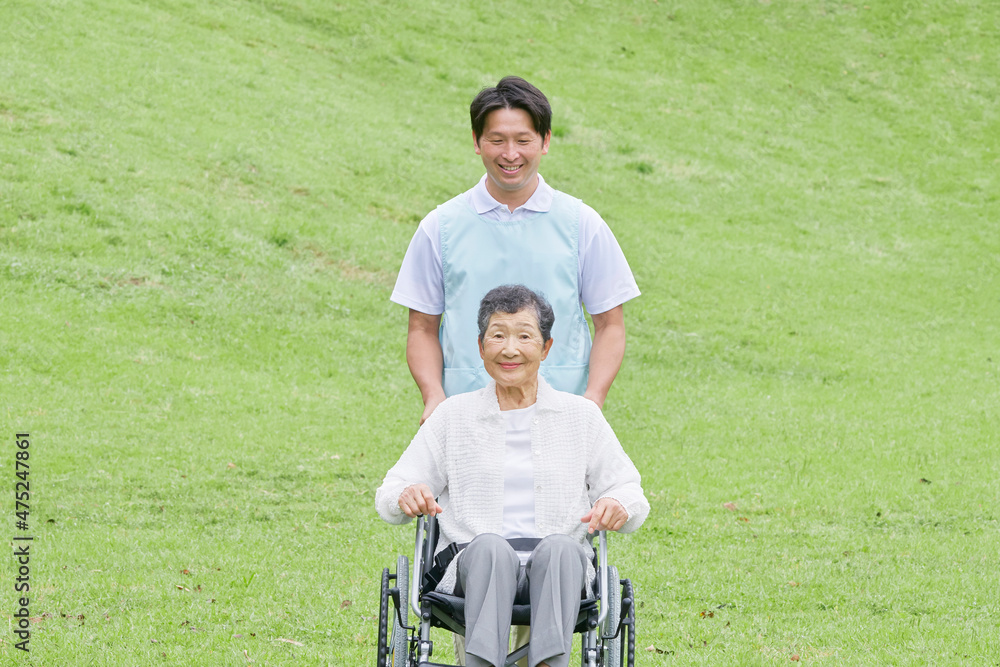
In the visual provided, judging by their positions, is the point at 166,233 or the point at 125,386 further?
the point at 166,233

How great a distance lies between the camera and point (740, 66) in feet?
71.4

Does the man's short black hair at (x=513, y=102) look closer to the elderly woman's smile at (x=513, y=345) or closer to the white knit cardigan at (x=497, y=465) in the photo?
the elderly woman's smile at (x=513, y=345)

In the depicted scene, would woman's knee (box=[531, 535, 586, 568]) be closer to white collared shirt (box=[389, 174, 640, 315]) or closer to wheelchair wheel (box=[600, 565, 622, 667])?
wheelchair wheel (box=[600, 565, 622, 667])

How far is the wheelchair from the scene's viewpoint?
3.39m

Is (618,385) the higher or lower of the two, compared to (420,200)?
lower

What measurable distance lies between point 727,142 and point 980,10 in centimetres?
829

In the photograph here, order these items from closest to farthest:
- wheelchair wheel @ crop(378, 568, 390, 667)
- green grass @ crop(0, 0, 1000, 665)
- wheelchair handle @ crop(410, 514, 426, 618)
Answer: wheelchair handle @ crop(410, 514, 426, 618) → wheelchair wheel @ crop(378, 568, 390, 667) → green grass @ crop(0, 0, 1000, 665)

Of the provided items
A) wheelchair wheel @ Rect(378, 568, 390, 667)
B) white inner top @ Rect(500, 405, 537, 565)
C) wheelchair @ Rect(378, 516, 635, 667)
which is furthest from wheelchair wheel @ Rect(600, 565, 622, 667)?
wheelchair wheel @ Rect(378, 568, 390, 667)

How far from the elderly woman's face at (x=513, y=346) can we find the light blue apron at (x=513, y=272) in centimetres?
27

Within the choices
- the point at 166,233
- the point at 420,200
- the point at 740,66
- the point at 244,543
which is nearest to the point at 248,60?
the point at 420,200

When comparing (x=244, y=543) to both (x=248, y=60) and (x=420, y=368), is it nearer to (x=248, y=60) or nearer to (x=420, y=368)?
(x=420, y=368)

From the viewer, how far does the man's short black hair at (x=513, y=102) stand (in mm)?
3723

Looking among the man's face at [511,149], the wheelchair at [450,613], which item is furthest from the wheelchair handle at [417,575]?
the man's face at [511,149]

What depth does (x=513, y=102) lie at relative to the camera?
3.72 meters
